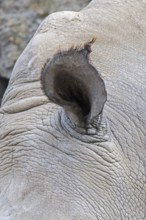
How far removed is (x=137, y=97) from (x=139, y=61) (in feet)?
0.58

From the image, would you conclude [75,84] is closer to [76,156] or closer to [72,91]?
[72,91]

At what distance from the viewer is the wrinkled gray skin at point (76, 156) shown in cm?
197

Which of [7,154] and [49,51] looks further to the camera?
[49,51]

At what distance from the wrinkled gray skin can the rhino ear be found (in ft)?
0.17

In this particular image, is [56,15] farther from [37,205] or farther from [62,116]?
[37,205]

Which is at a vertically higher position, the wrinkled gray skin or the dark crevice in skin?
the dark crevice in skin

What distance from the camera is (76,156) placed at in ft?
6.64

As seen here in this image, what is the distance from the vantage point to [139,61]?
2348 mm

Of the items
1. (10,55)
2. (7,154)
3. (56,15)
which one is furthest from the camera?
(10,55)

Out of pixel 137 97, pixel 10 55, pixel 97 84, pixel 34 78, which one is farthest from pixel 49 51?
pixel 10 55

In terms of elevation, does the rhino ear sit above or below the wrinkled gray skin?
above

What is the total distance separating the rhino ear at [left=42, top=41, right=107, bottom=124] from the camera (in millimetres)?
1928

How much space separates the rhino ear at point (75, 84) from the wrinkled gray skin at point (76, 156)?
5 cm

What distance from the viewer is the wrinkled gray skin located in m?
1.97
